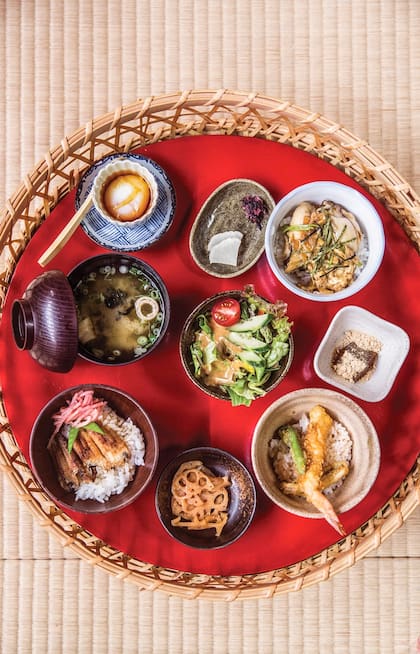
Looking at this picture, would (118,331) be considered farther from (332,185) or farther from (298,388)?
(332,185)

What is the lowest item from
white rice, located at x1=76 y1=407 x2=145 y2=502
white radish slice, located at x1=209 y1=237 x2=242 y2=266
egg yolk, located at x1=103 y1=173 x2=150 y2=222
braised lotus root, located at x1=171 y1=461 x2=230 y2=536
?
braised lotus root, located at x1=171 y1=461 x2=230 y2=536

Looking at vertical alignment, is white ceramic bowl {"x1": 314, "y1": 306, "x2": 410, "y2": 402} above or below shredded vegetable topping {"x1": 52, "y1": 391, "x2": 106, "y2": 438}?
above

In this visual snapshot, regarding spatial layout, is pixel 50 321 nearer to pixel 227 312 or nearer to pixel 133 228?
pixel 133 228

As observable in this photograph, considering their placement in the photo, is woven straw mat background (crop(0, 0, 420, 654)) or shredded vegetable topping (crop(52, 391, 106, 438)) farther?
woven straw mat background (crop(0, 0, 420, 654))


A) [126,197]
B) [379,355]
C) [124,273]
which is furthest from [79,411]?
[379,355]

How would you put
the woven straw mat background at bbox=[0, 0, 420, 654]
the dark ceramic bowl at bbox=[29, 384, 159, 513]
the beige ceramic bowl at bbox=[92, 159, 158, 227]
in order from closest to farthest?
1. the dark ceramic bowl at bbox=[29, 384, 159, 513]
2. the beige ceramic bowl at bbox=[92, 159, 158, 227]
3. the woven straw mat background at bbox=[0, 0, 420, 654]

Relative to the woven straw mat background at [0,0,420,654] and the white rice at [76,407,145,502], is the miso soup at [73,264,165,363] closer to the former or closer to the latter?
the white rice at [76,407,145,502]

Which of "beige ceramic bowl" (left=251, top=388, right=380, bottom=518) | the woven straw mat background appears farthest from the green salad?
the woven straw mat background
